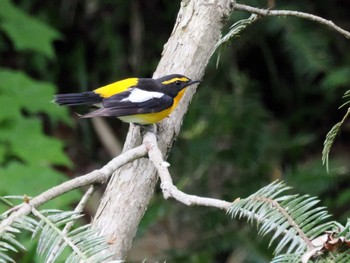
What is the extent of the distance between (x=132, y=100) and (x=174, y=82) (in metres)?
0.40

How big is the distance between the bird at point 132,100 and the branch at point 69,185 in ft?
1.96

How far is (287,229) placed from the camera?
1.06m

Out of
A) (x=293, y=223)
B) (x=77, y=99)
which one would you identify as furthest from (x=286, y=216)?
(x=77, y=99)

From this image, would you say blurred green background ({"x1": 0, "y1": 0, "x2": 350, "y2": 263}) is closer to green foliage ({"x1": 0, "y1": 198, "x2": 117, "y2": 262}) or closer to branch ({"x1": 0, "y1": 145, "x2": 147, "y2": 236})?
branch ({"x1": 0, "y1": 145, "x2": 147, "y2": 236})

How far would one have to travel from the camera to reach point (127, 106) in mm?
2254

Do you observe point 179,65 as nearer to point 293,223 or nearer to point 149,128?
point 149,128

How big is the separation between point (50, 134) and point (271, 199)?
388 cm

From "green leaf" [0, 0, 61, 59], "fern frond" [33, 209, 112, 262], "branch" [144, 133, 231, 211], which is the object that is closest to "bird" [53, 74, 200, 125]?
"branch" [144, 133, 231, 211]

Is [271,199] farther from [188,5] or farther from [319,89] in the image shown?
[319,89]

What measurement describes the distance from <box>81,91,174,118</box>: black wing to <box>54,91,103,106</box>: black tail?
0.06m

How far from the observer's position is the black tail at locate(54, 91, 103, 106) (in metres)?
2.29

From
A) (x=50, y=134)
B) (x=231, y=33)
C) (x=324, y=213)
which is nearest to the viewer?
(x=324, y=213)

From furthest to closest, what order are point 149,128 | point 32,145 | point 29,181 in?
point 32,145, point 29,181, point 149,128

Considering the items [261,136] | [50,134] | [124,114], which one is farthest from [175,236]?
[124,114]
